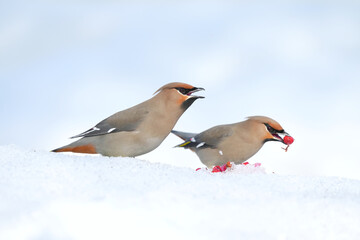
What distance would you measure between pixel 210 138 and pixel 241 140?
38cm

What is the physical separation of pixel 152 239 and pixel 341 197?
4.95 feet

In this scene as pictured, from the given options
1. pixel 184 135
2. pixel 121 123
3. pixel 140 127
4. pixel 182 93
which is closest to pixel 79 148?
pixel 121 123

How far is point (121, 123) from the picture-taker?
16.6ft

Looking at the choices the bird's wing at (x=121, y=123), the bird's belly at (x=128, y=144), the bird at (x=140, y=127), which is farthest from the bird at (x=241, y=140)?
the bird's wing at (x=121, y=123)

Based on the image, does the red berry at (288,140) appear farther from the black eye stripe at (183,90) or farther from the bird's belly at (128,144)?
the bird's belly at (128,144)

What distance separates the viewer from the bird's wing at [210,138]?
571 centimetres

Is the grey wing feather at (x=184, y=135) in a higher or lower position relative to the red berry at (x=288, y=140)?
higher

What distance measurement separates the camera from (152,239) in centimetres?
281

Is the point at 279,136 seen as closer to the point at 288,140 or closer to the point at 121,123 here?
the point at 288,140

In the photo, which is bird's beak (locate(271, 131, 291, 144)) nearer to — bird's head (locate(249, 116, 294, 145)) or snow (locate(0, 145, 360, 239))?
bird's head (locate(249, 116, 294, 145))

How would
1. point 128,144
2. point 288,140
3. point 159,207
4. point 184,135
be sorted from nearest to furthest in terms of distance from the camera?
point 159,207
point 128,144
point 288,140
point 184,135

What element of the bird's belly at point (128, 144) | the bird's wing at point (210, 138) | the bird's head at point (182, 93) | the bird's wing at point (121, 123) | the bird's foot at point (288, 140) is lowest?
the bird's foot at point (288, 140)

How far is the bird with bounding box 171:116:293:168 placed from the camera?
18.2 feet

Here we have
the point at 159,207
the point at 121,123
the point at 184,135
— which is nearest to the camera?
the point at 159,207
